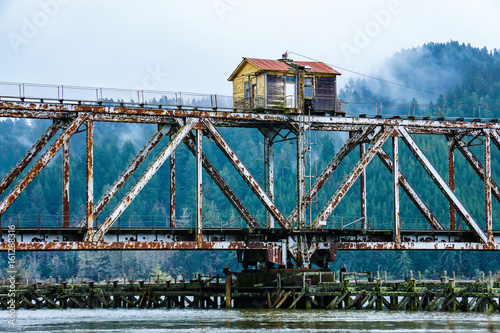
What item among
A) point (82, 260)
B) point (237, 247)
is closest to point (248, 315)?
point (237, 247)

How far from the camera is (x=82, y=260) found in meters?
162

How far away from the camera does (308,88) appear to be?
59.6 meters

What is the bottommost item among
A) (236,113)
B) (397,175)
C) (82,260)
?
(82,260)

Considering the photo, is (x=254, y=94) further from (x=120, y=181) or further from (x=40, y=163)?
(x=40, y=163)

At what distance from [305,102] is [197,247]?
43.2 feet

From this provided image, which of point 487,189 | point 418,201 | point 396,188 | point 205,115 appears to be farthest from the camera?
point 487,189

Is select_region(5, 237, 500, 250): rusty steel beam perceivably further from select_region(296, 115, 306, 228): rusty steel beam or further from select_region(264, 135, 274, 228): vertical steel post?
select_region(264, 135, 274, 228): vertical steel post

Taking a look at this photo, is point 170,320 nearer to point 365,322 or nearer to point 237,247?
point 237,247

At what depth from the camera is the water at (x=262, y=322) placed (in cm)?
4328

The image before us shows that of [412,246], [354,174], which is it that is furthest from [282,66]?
[412,246]

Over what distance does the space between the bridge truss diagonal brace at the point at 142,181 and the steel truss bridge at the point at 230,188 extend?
0.19ft

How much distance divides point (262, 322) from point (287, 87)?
18176 mm

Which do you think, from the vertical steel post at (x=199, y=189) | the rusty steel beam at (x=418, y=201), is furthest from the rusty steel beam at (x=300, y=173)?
the rusty steel beam at (x=418, y=201)

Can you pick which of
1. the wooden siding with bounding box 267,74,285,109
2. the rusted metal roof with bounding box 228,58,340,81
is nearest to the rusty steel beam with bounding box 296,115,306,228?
the wooden siding with bounding box 267,74,285,109
